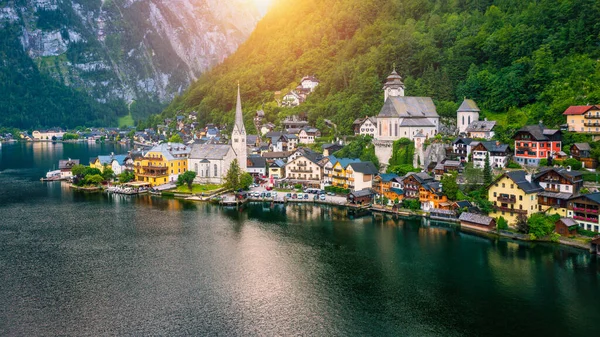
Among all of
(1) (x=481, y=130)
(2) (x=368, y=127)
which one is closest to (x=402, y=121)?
(2) (x=368, y=127)

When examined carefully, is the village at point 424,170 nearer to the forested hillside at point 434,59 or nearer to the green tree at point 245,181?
the green tree at point 245,181

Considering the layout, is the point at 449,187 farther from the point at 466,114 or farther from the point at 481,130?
the point at 466,114

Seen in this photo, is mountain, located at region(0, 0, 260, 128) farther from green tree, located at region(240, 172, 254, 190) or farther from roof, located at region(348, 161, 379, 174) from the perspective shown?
roof, located at region(348, 161, 379, 174)

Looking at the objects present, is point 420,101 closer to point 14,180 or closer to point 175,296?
point 175,296

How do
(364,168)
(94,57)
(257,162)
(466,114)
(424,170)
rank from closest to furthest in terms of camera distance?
(424,170) → (364,168) → (466,114) → (257,162) → (94,57)

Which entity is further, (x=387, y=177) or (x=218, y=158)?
(x=218, y=158)

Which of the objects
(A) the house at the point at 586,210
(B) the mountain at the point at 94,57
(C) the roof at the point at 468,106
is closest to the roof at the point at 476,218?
(A) the house at the point at 586,210
